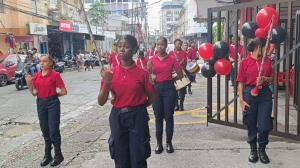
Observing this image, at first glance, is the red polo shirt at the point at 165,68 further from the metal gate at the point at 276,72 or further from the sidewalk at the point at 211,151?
the sidewalk at the point at 211,151

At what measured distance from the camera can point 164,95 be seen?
14.5 ft

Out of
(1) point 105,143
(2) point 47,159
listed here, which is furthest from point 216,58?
(2) point 47,159

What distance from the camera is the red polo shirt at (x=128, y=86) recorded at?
2.88m

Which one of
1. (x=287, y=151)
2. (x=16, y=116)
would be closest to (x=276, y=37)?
(x=287, y=151)

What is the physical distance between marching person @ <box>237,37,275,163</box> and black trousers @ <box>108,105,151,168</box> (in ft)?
5.38

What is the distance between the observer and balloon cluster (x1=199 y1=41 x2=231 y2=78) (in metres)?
4.63

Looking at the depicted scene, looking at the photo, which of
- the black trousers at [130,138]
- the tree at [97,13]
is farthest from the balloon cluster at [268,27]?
the tree at [97,13]

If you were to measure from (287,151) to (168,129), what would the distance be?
1.77 m

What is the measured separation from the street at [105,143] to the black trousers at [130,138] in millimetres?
1032

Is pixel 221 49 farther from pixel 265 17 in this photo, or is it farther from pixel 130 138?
pixel 130 138

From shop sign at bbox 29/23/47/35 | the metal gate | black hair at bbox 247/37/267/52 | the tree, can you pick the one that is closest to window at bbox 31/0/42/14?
shop sign at bbox 29/23/47/35

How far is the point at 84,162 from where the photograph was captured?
13.6 ft

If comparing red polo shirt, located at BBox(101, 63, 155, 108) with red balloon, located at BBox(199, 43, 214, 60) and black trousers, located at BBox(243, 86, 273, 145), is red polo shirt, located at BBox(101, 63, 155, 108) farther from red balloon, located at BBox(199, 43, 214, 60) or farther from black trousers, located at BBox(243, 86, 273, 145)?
red balloon, located at BBox(199, 43, 214, 60)

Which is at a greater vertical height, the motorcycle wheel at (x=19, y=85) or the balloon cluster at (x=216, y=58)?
the balloon cluster at (x=216, y=58)
